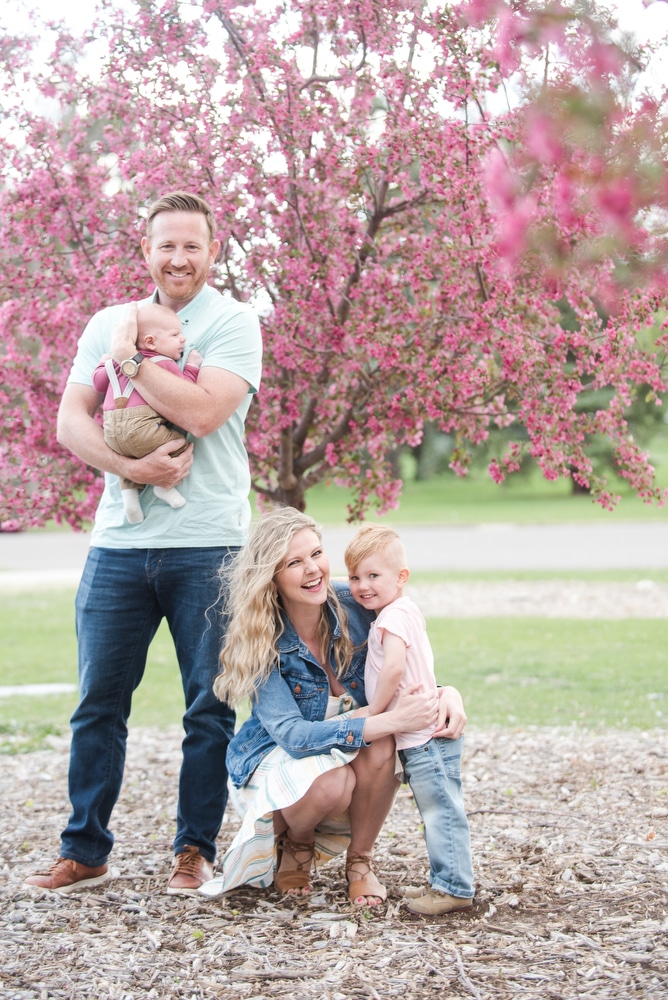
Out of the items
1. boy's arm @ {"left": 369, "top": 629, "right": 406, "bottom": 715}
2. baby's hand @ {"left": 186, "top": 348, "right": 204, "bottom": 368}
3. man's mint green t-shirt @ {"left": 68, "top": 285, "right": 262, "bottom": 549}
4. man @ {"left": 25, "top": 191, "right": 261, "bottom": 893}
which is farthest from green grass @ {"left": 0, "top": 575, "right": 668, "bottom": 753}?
baby's hand @ {"left": 186, "top": 348, "right": 204, "bottom": 368}

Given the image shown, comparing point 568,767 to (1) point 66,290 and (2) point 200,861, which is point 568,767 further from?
(1) point 66,290

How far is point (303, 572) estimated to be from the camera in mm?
3436

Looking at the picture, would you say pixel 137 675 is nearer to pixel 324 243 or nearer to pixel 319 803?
pixel 319 803

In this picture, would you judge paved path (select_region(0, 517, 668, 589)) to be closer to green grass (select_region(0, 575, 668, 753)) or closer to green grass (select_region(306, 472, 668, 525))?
green grass (select_region(306, 472, 668, 525))

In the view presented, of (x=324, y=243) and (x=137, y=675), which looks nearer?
(x=137, y=675)

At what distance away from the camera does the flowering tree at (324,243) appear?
4.14 m

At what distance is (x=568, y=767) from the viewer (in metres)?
5.27

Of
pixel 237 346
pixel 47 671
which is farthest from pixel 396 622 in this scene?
pixel 47 671

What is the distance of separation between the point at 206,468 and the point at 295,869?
1.28m

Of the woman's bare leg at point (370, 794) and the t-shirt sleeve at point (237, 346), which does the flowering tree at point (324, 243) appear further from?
the woman's bare leg at point (370, 794)

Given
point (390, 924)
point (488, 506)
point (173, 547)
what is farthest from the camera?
point (488, 506)

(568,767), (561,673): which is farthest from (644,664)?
(568,767)

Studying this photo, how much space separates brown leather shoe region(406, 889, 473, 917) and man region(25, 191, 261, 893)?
0.73m

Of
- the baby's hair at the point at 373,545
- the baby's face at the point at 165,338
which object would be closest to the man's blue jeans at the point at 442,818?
the baby's hair at the point at 373,545
